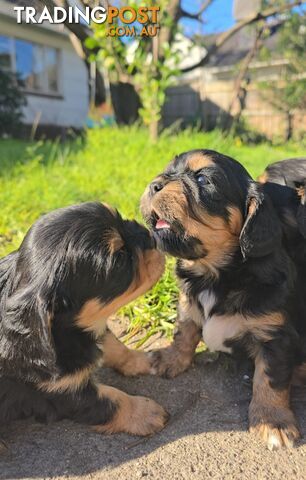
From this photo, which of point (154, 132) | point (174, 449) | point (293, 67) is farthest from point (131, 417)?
point (293, 67)

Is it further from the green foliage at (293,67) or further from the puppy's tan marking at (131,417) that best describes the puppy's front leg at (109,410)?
the green foliage at (293,67)

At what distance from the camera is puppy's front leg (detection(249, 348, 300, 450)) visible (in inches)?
87.9

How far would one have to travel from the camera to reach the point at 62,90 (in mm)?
17469

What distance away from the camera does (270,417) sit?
2.30 metres

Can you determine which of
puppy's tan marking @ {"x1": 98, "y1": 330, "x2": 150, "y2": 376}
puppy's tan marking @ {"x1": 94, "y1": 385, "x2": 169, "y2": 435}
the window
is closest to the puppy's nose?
puppy's tan marking @ {"x1": 98, "y1": 330, "x2": 150, "y2": 376}

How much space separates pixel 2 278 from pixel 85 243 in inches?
20.1

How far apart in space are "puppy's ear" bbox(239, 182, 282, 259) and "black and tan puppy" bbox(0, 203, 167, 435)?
0.46m

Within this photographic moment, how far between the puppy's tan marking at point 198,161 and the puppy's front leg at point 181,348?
0.80 metres

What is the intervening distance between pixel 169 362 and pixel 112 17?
3860 mm

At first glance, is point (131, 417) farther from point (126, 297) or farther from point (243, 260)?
point (243, 260)

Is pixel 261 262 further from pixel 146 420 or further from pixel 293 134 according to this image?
pixel 293 134

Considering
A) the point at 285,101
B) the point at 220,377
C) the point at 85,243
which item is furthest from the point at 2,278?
the point at 285,101

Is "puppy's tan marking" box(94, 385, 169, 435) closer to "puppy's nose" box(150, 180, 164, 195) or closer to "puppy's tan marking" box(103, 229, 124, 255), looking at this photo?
"puppy's tan marking" box(103, 229, 124, 255)

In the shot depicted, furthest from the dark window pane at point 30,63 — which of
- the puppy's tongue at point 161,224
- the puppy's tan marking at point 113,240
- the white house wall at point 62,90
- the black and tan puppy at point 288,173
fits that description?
the puppy's tan marking at point 113,240
